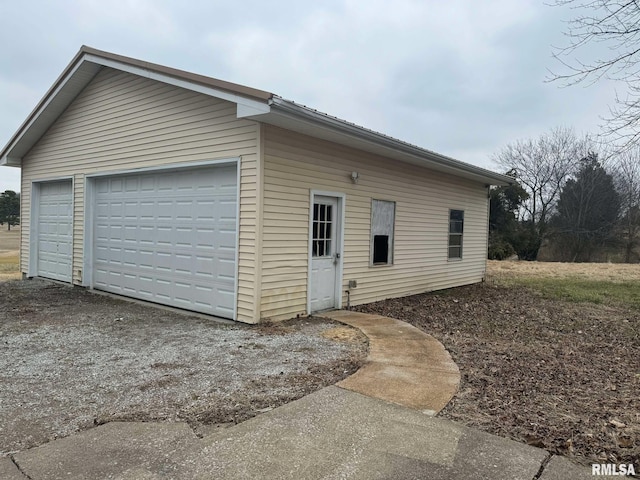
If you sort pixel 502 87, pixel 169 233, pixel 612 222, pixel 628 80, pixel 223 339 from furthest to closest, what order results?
pixel 612 222, pixel 502 87, pixel 169 233, pixel 628 80, pixel 223 339

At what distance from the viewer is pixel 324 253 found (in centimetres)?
758

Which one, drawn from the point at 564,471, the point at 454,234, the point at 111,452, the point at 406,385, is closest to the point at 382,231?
the point at 454,234

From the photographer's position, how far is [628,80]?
683 cm

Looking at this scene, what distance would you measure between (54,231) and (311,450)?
1031cm

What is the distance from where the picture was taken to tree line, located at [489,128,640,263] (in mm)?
27734

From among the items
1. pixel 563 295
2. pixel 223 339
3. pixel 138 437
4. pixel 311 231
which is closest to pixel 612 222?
pixel 563 295

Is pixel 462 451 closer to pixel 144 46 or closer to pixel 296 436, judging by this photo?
pixel 296 436

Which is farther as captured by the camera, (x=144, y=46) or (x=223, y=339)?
(x=144, y=46)

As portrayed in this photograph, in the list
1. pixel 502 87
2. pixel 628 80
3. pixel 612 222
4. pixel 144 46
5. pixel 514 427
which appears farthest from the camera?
pixel 612 222

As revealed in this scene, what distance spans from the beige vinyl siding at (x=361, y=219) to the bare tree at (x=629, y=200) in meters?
21.3

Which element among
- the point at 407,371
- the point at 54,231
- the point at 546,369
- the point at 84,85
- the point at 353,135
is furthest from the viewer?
the point at 54,231

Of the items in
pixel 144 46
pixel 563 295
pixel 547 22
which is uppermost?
pixel 144 46

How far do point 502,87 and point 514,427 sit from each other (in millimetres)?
9373

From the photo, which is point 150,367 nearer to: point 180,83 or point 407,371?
point 407,371
